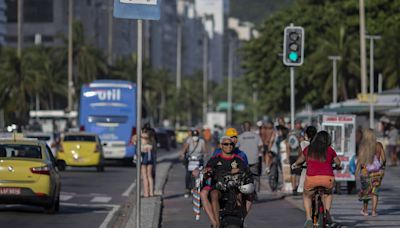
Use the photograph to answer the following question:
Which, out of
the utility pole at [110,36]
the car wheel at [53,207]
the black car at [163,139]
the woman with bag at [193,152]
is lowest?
the black car at [163,139]

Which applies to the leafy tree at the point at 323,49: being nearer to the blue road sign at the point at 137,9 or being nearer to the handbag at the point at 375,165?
the handbag at the point at 375,165

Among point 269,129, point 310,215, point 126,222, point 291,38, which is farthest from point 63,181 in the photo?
point 310,215

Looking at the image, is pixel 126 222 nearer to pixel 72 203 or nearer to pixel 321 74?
pixel 72 203

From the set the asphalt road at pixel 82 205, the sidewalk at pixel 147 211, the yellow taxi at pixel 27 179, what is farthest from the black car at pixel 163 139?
A: the yellow taxi at pixel 27 179

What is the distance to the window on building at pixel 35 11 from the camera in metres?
129

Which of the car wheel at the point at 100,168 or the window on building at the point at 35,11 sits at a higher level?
the window on building at the point at 35,11

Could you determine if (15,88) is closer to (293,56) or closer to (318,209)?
(293,56)

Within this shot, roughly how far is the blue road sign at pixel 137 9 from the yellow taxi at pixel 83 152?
1143 inches

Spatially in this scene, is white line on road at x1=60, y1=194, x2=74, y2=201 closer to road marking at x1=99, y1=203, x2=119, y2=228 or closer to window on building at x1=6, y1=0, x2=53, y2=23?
road marking at x1=99, y1=203, x2=119, y2=228

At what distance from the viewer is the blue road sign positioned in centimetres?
1614

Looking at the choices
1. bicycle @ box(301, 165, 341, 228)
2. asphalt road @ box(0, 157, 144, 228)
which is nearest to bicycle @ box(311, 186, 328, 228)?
bicycle @ box(301, 165, 341, 228)

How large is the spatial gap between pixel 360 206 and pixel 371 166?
3.13 metres

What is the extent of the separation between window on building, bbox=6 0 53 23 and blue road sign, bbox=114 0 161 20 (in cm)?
11359

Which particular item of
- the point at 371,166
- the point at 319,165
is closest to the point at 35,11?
the point at 371,166
